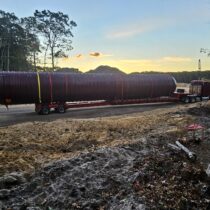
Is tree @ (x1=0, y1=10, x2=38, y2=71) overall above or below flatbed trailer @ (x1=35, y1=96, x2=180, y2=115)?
above

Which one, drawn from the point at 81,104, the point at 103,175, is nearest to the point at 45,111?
the point at 81,104

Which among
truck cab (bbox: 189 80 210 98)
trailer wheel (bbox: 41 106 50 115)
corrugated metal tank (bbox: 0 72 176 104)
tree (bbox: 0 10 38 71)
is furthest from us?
tree (bbox: 0 10 38 71)

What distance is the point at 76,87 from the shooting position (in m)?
28.7

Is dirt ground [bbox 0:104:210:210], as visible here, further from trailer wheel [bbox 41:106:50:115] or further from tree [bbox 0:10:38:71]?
tree [bbox 0:10:38:71]

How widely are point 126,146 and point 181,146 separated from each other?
2050 millimetres

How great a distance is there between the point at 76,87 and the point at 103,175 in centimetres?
1950

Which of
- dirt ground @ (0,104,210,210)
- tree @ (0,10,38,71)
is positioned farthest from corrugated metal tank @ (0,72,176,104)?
tree @ (0,10,38,71)

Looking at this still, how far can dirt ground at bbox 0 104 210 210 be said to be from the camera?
832cm

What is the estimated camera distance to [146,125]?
19.0m

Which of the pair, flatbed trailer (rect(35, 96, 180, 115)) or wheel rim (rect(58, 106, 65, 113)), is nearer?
flatbed trailer (rect(35, 96, 180, 115))

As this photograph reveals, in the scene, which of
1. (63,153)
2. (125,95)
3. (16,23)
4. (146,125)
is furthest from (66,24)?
(63,153)

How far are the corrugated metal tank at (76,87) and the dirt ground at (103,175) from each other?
11730 mm

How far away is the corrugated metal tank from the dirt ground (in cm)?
1173

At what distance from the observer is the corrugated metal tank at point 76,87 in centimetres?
2588
